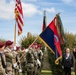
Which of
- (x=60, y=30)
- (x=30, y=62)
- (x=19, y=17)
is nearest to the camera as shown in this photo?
(x=60, y=30)

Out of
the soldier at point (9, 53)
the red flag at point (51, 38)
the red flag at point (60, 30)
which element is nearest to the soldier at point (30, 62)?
the red flag at point (60, 30)

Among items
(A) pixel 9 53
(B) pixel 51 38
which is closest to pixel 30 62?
(B) pixel 51 38

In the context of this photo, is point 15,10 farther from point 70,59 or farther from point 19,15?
point 70,59

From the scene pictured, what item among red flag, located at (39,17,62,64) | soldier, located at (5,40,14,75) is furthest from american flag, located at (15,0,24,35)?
soldier, located at (5,40,14,75)

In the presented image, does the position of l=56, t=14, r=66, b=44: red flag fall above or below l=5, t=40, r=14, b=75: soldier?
above

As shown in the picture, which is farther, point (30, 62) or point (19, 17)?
point (19, 17)

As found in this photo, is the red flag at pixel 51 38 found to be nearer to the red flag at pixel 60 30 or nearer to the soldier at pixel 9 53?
the red flag at pixel 60 30

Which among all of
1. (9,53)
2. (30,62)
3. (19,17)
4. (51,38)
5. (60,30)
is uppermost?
(19,17)

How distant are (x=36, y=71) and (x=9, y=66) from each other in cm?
500

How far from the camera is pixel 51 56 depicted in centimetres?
2317

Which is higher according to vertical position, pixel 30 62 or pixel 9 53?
pixel 9 53

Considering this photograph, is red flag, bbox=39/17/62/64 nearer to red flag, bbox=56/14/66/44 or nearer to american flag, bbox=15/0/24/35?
red flag, bbox=56/14/66/44

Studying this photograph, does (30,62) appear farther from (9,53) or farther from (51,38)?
(9,53)

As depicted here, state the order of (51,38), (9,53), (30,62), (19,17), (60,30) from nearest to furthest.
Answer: (9,53)
(51,38)
(60,30)
(30,62)
(19,17)
